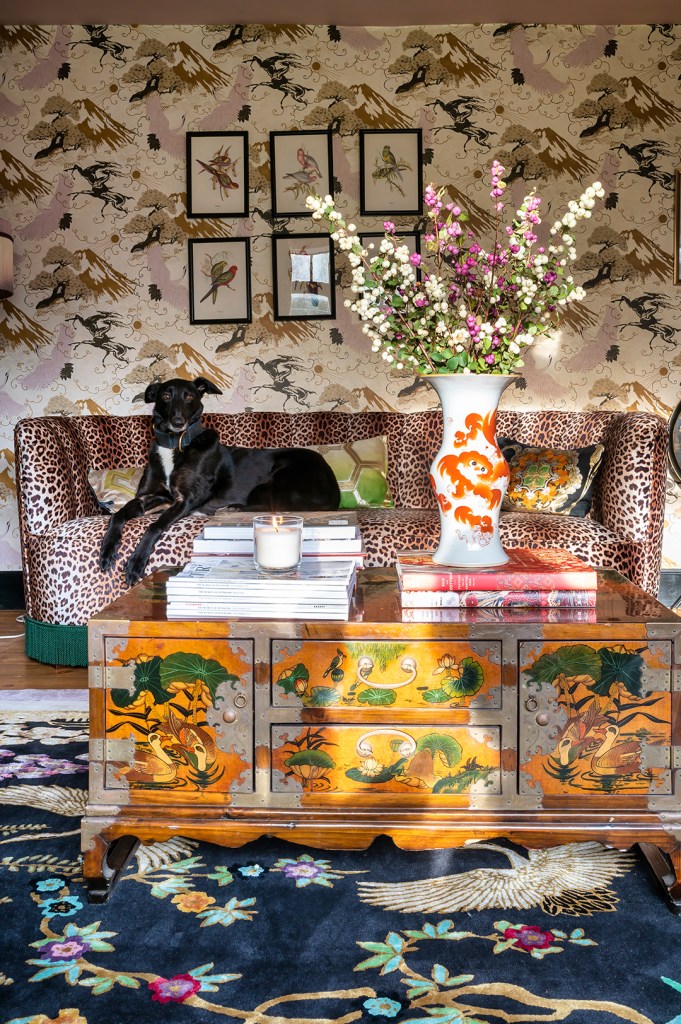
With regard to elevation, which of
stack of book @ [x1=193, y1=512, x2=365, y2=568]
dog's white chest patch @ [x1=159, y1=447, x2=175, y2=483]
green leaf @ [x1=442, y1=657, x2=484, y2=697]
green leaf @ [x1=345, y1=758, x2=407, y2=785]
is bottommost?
green leaf @ [x1=345, y1=758, x2=407, y2=785]

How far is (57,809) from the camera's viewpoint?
189 centimetres

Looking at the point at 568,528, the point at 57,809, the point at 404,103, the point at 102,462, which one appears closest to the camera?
the point at 57,809

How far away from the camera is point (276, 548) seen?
1631 mm

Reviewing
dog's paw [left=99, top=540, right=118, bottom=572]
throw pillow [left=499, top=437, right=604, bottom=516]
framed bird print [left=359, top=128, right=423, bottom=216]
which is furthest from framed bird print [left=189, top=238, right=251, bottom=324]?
throw pillow [left=499, top=437, right=604, bottom=516]

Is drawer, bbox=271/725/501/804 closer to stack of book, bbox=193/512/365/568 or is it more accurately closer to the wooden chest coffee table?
the wooden chest coffee table

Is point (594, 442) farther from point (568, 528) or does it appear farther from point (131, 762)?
point (131, 762)

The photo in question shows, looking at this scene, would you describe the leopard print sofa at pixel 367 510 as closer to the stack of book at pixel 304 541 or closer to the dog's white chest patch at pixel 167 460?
the dog's white chest patch at pixel 167 460

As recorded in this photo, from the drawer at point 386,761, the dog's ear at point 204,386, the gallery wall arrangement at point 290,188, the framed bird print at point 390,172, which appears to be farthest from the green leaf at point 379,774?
the framed bird print at point 390,172

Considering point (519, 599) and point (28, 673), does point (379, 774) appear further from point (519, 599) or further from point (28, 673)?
point (28, 673)

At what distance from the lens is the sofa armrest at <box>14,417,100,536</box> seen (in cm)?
323

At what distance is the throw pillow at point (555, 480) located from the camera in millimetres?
3162

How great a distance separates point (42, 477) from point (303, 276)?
1.79m

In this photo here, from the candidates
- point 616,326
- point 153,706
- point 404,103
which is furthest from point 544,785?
point 404,103

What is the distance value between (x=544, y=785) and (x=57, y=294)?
375 cm
